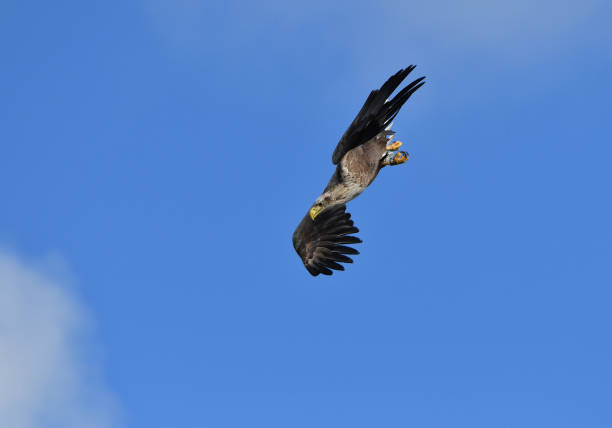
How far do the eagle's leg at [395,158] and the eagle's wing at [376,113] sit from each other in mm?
1200

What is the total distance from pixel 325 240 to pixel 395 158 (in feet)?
6.56

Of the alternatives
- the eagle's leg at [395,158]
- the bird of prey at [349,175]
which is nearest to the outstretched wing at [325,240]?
the bird of prey at [349,175]

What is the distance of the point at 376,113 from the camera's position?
12.5 m

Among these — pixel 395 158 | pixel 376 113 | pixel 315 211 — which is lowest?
pixel 315 211

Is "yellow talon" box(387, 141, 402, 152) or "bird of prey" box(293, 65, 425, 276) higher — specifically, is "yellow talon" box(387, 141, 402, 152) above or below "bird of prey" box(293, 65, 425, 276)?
above

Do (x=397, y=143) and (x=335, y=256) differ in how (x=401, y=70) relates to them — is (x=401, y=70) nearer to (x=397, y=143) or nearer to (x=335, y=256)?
(x=397, y=143)

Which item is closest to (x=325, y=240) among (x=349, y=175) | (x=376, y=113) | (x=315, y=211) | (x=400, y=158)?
(x=315, y=211)

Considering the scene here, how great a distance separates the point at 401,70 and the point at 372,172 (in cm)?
235

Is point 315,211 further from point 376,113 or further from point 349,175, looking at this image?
point 376,113

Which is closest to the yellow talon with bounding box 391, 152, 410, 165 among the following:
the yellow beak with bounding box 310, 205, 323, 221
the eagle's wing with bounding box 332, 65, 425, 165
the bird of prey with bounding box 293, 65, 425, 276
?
the bird of prey with bounding box 293, 65, 425, 276

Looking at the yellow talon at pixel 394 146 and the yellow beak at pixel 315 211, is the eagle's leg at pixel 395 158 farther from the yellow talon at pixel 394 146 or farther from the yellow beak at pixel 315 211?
the yellow beak at pixel 315 211

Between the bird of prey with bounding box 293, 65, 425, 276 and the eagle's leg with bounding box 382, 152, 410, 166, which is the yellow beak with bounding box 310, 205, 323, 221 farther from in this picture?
the eagle's leg with bounding box 382, 152, 410, 166

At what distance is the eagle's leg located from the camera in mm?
14320

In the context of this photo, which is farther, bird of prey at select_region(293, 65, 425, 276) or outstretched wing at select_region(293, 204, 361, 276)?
outstretched wing at select_region(293, 204, 361, 276)
